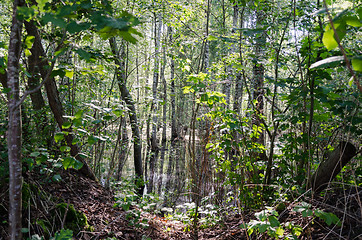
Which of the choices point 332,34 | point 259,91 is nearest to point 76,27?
point 332,34

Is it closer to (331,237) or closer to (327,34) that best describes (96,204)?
(331,237)

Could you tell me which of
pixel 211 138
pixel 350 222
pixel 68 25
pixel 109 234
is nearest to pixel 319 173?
pixel 350 222

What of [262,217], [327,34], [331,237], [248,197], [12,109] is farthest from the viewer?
[248,197]

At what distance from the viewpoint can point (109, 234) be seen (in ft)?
10.2

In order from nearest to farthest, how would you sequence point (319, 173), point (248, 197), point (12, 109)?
point (12, 109), point (319, 173), point (248, 197)

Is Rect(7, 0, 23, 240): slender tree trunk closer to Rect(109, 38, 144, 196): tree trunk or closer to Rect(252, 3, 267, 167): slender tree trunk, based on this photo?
Rect(252, 3, 267, 167): slender tree trunk

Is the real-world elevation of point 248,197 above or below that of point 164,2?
below

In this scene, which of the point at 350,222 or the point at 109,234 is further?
the point at 109,234

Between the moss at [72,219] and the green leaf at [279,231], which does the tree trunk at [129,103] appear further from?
the green leaf at [279,231]

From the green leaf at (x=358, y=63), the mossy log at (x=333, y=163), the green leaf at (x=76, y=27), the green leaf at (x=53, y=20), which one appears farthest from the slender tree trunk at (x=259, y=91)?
the green leaf at (x=53, y=20)

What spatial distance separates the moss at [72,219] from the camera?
2893 mm

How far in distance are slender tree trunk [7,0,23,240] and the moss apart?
1114 mm

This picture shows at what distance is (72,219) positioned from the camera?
2980 mm

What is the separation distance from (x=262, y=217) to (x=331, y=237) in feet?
2.88
